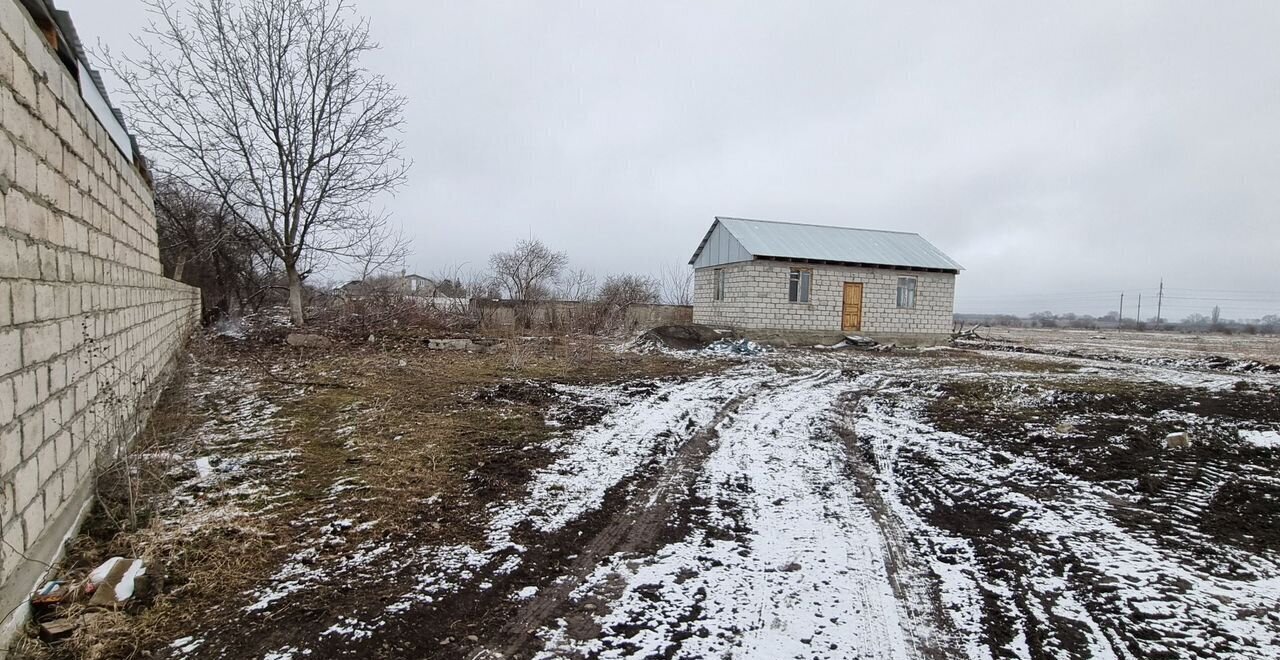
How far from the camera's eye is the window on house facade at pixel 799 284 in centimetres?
1995

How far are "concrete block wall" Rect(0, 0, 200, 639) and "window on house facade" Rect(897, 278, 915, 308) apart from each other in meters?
21.9

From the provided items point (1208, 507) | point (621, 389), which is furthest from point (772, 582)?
point (621, 389)

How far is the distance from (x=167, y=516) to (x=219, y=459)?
1529mm

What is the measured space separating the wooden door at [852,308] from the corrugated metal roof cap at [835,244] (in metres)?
0.98

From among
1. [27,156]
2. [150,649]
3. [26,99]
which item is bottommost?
[150,649]

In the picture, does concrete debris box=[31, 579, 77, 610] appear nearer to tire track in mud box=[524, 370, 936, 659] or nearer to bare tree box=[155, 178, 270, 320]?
tire track in mud box=[524, 370, 936, 659]

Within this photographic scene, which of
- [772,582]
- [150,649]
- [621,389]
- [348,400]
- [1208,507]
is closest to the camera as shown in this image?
[150,649]

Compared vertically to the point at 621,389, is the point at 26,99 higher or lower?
higher

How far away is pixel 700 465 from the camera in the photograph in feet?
17.3

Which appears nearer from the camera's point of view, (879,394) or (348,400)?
(348,400)

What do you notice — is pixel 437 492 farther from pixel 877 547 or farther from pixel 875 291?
pixel 875 291

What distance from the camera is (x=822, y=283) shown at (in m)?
20.2

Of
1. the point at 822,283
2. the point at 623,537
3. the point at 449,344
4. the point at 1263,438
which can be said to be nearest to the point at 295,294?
the point at 449,344

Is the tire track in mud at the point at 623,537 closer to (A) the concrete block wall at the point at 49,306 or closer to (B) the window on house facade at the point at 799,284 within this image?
(A) the concrete block wall at the point at 49,306
